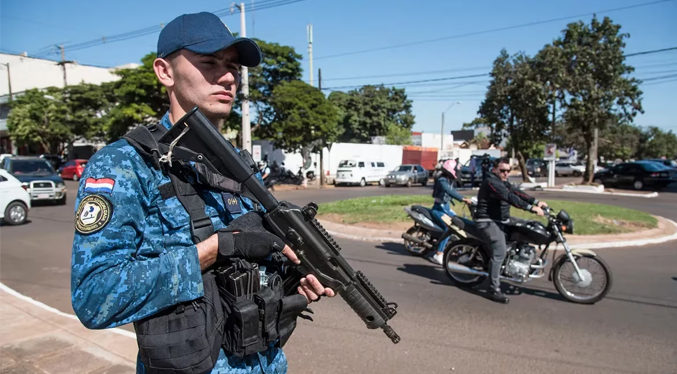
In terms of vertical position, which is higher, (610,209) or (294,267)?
(294,267)

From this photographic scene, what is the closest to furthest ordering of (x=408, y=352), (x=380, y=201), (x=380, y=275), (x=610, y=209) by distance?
(x=408, y=352)
(x=380, y=275)
(x=610, y=209)
(x=380, y=201)

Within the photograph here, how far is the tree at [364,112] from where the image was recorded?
4734 cm

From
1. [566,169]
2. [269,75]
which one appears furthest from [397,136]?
[269,75]

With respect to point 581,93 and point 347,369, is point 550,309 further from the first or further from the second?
point 581,93

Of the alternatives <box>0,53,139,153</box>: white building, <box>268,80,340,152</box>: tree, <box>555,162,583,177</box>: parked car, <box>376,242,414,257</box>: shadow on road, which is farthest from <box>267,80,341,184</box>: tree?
<box>555,162,583,177</box>: parked car

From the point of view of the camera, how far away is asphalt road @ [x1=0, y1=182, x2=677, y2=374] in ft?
12.2

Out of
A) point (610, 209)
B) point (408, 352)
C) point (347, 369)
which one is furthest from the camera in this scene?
point (610, 209)

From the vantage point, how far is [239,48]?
1.62m

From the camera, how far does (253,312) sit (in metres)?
1.39

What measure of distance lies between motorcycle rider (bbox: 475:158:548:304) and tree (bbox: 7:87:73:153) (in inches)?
1468

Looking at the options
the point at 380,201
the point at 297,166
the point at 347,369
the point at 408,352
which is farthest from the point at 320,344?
the point at 297,166

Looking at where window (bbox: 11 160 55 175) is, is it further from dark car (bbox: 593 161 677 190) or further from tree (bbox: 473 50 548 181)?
dark car (bbox: 593 161 677 190)

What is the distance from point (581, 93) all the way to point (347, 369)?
69.4 ft

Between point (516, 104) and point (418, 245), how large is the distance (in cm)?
1771
